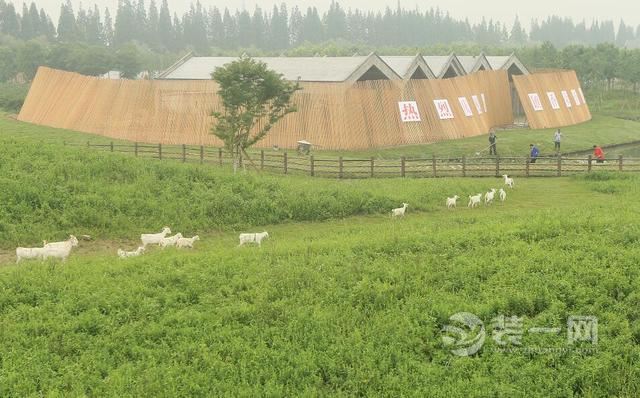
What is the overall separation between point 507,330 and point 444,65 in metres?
39.9

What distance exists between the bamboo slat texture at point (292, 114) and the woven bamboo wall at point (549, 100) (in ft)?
12.2

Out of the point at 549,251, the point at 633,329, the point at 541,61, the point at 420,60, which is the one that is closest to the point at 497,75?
the point at 420,60

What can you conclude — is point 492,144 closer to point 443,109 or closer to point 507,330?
point 443,109

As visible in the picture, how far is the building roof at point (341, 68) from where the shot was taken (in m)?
38.0

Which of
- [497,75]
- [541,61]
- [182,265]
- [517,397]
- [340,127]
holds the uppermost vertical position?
[541,61]

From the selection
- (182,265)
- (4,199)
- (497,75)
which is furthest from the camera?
(497,75)

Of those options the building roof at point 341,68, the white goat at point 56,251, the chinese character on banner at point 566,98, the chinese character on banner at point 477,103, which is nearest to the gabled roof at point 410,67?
the building roof at point 341,68

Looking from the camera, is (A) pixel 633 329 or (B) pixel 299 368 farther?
(A) pixel 633 329

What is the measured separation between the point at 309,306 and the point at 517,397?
398 cm

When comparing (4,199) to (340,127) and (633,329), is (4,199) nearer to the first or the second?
(633,329)

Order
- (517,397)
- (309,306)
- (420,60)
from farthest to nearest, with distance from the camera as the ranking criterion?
1. (420,60)
2. (309,306)
3. (517,397)

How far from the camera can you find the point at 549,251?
1395cm

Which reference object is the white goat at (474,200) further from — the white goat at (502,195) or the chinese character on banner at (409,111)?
the chinese character on banner at (409,111)

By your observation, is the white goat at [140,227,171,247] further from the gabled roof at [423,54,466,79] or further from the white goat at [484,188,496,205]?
the gabled roof at [423,54,466,79]
